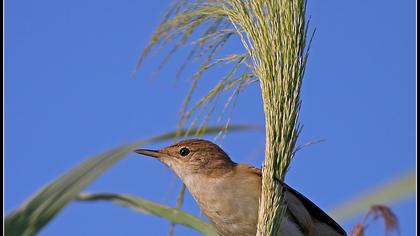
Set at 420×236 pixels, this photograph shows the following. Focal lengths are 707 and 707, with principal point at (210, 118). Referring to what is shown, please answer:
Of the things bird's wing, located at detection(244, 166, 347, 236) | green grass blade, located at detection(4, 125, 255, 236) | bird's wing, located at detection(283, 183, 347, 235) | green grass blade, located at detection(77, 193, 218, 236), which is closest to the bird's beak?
bird's wing, located at detection(244, 166, 347, 236)

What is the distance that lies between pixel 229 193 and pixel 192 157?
0.50 m

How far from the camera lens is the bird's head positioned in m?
4.55

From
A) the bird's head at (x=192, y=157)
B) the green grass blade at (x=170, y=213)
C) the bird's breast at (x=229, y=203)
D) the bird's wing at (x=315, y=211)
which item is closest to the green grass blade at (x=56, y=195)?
the green grass blade at (x=170, y=213)

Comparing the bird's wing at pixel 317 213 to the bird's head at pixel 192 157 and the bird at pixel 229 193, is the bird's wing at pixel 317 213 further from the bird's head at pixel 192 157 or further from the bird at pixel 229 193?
the bird's head at pixel 192 157

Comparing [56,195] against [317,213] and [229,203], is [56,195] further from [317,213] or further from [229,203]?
[317,213]

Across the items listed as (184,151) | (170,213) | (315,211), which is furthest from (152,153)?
(170,213)

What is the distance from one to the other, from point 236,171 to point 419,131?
1.33 metres

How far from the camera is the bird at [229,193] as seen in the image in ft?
13.5

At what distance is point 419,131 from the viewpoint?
3.45 m

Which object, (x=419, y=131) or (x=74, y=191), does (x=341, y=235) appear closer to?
(x=419, y=131)

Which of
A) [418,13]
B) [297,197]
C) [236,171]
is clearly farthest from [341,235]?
[418,13]

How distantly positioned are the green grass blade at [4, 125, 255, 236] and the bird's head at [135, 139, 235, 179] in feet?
4.24

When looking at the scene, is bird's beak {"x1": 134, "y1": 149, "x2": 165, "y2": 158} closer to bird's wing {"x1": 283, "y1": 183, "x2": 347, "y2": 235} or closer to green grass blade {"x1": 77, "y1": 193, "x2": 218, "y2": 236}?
bird's wing {"x1": 283, "y1": 183, "x2": 347, "y2": 235}

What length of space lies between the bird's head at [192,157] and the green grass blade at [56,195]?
1.29m
